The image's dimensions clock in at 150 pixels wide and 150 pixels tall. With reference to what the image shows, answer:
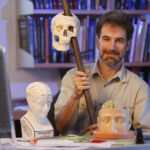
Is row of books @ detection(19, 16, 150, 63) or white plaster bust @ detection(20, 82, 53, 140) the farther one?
row of books @ detection(19, 16, 150, 63)

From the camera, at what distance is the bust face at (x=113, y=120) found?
57.6 inches

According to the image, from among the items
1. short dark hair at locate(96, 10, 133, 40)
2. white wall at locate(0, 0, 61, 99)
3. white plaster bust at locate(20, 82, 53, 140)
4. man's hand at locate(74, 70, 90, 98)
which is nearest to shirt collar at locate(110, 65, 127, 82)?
short dark hair at locate(96, 10, 133, 40)

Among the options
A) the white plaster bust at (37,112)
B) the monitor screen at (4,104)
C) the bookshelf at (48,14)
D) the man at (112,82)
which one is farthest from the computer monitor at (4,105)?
the bookshelf at (48,14)

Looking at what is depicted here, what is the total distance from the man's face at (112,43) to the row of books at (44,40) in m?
0.89

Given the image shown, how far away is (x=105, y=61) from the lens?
208 centimetres

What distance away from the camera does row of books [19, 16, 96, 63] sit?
2.95 metres

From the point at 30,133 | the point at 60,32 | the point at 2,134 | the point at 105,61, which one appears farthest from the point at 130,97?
the point at 2,134

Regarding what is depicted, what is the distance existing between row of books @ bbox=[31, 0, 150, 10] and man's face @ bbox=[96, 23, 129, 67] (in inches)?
36.5

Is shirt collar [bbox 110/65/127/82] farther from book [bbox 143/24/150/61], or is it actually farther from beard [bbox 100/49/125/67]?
book [bbox 143/24/150/61]

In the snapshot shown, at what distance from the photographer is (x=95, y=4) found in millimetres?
2980

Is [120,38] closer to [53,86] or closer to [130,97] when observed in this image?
[130,97]

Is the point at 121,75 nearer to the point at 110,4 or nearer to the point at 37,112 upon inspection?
the point at 37,112

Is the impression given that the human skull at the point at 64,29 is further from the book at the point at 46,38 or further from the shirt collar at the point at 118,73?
the book at the point at 46,38

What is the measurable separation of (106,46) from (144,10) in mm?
1074
